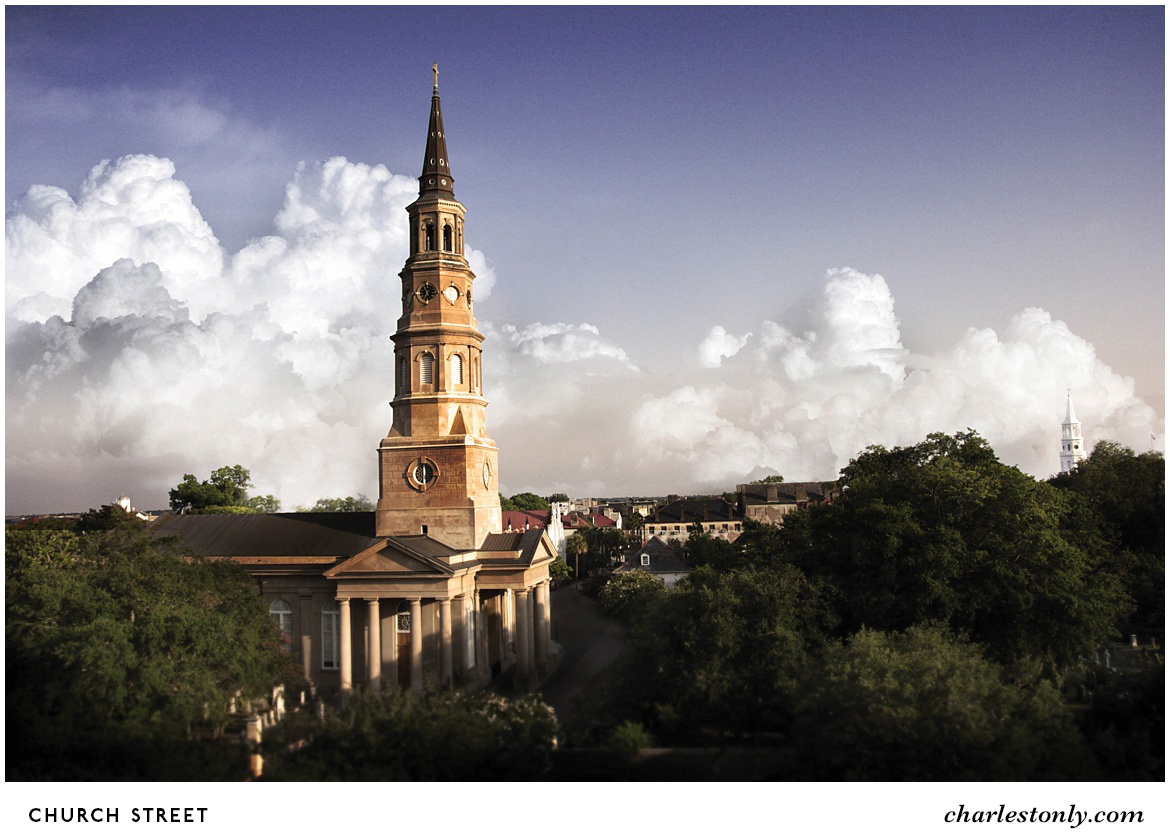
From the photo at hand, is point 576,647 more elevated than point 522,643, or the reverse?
point 522,643

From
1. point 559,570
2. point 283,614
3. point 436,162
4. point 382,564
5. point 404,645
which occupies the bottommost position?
point 404,645

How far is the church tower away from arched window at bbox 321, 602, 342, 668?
444cm

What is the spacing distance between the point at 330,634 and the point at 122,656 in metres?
14.7

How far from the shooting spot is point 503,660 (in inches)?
1928

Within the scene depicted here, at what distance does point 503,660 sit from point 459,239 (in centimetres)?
2228

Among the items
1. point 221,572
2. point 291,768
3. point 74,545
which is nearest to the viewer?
point 291,768

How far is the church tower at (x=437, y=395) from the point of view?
45.6 meters

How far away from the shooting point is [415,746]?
26.1 metres

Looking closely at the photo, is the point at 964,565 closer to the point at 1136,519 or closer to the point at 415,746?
the point at 1136,519

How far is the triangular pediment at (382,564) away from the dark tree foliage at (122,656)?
3911 mm

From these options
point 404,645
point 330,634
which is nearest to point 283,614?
point 330,634

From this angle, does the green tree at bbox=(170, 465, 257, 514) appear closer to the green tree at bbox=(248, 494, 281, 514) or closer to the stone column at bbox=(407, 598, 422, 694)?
the green tree at bbox=(248, 494, 281, 514)

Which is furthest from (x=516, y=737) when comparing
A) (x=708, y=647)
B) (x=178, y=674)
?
(x=178, y=674)

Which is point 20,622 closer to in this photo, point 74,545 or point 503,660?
point 74,545
